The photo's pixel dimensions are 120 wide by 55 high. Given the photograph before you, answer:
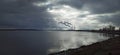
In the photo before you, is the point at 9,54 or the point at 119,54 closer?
the point at 119,54

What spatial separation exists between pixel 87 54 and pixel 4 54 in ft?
110

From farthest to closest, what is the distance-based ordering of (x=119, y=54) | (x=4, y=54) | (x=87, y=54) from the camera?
(x=4, y=54) → (x=87, y=54) → (x=119, y=54)

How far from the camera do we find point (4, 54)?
200 feet

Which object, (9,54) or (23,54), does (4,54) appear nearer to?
(9,54)

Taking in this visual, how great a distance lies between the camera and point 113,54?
1147 inches

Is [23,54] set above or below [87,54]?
below

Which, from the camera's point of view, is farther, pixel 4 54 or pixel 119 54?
pixel 4 54

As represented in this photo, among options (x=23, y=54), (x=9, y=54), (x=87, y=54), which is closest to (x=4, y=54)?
(x=9, y=54)

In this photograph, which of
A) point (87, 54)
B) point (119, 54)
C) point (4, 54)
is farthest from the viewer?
point (4, 54)

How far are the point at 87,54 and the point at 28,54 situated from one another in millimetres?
29667

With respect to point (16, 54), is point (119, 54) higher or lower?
higher

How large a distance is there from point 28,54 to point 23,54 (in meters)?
1.82

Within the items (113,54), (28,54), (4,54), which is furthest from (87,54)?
(4,54)

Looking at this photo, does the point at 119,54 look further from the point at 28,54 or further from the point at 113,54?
the point at 28,54
